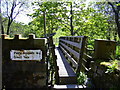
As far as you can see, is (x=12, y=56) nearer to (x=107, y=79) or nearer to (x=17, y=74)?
(x=17, y=74)

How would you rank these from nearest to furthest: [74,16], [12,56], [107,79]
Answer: [107,79]
[12,56]
[74,16]

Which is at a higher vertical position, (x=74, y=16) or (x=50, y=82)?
(x=74, y=16)

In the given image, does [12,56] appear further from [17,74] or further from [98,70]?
[98,70]

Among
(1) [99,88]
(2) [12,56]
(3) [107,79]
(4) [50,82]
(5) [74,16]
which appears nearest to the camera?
(3) [107,79]

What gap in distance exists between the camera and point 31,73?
2.70m

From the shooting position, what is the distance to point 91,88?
253 centimetres

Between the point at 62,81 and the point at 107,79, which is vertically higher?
the point at 107,79

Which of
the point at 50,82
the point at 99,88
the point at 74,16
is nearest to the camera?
the point at 99,88

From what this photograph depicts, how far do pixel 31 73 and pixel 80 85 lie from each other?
100cm

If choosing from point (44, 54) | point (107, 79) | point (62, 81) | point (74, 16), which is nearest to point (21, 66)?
point (44, 54)

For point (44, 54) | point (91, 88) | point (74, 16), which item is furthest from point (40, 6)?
point (91, 88)

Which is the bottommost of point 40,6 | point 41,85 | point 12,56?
point 41,85

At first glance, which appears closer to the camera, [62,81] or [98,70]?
[98,70]

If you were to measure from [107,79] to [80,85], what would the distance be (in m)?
0.65
